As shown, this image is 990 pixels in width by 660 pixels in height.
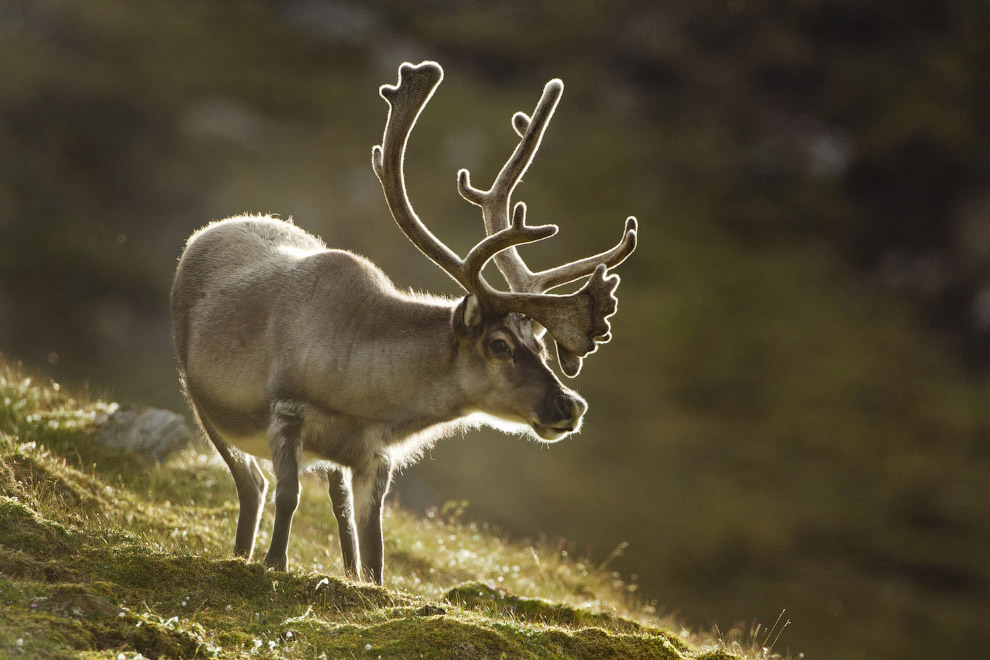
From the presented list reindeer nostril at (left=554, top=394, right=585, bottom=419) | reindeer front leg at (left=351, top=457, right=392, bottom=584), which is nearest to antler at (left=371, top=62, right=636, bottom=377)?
reindeer nostril at (left=554, top=394, right=585, bottom=419)

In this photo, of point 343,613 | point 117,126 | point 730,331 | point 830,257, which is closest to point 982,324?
point 830,257

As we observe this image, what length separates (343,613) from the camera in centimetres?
644

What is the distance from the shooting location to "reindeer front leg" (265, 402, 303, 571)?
754 cm

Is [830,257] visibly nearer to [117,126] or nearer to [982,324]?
[982,324]

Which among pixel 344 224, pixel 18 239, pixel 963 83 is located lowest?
pixel 18 239

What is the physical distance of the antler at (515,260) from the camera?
7.77 m

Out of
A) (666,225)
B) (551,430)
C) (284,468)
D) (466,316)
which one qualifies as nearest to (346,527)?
(284,468)

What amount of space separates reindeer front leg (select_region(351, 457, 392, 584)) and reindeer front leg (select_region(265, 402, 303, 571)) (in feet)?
1.93

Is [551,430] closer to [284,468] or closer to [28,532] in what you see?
[284,468]

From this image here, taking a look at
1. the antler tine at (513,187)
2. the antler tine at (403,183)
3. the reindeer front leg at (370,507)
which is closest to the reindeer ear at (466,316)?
the antler tine at (403,183)

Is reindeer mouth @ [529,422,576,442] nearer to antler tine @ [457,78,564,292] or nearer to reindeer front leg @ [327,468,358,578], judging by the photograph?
antler tine @ [457,78,564,292]

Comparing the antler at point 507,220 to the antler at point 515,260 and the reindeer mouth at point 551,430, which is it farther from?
the reindeer mouth at point 551,430

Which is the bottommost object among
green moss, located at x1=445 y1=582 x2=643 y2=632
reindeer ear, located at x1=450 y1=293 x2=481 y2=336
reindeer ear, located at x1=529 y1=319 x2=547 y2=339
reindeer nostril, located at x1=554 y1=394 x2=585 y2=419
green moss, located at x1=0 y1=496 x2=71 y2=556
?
green moss, located at x1=0 y1=496 x2=71 y2=556

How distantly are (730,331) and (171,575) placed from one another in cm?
3657
